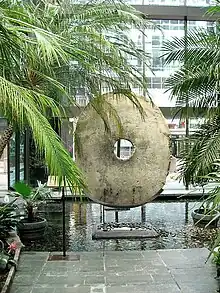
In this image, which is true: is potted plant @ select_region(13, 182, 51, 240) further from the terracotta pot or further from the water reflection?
the water reflection

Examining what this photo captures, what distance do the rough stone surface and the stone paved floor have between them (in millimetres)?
1072

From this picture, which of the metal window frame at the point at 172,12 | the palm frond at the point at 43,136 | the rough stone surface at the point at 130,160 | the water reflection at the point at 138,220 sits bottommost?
the water reflection at the point at 138,220

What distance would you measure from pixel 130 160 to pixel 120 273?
2.08 metres

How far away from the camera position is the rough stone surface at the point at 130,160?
6.31 metres

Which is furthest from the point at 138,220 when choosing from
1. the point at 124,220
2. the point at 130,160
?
the point at 130,160

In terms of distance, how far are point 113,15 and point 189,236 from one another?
3.25m

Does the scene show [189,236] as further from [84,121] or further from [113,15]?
[113,15]

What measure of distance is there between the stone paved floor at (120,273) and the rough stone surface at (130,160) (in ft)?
3.52

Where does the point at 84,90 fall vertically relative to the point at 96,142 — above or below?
above

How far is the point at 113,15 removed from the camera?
4945mm

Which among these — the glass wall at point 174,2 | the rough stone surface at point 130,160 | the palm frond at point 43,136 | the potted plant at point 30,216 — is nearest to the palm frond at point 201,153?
the rough stone surface at point 130,160

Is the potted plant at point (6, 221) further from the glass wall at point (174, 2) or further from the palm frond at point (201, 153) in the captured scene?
the glass wall at point (174, 2)

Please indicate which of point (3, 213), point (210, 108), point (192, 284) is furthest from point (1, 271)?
point (210, 108)

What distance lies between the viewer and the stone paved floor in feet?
13.7
